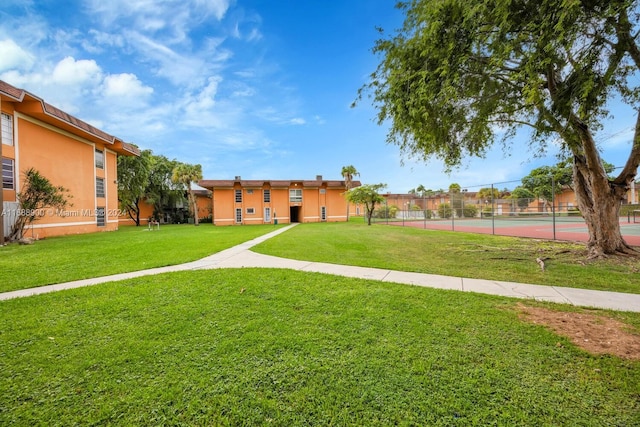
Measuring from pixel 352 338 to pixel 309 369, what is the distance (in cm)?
78

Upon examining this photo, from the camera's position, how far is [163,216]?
37.8 m

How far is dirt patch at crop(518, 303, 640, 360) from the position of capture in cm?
294

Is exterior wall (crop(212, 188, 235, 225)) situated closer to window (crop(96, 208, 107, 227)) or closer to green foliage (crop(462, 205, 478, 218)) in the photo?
window (crop(96, 208, 107, 227))

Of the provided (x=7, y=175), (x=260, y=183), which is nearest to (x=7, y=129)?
(x=7, y=175)

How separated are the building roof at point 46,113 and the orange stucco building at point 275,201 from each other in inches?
490

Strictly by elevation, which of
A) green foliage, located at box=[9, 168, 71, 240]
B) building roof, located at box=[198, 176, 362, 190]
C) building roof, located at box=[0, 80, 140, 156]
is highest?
building roof, located at box=[0, 80, 140, 156]

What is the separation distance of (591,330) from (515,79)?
19.2 ft

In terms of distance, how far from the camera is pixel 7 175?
13766 mm

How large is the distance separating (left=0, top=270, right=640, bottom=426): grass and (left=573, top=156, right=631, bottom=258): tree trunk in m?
6.08

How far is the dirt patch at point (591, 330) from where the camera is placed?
9.66ft

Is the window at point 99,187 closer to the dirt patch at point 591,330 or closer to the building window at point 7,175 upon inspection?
the building window at point 7,175

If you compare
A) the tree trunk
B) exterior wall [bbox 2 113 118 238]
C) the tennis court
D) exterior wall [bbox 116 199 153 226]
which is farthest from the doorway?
the tree trunk

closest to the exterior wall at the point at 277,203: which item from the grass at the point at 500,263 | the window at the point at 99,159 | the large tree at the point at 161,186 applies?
the large tree at the point at 161,186

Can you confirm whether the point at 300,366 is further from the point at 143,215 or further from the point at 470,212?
the point at 143,215
